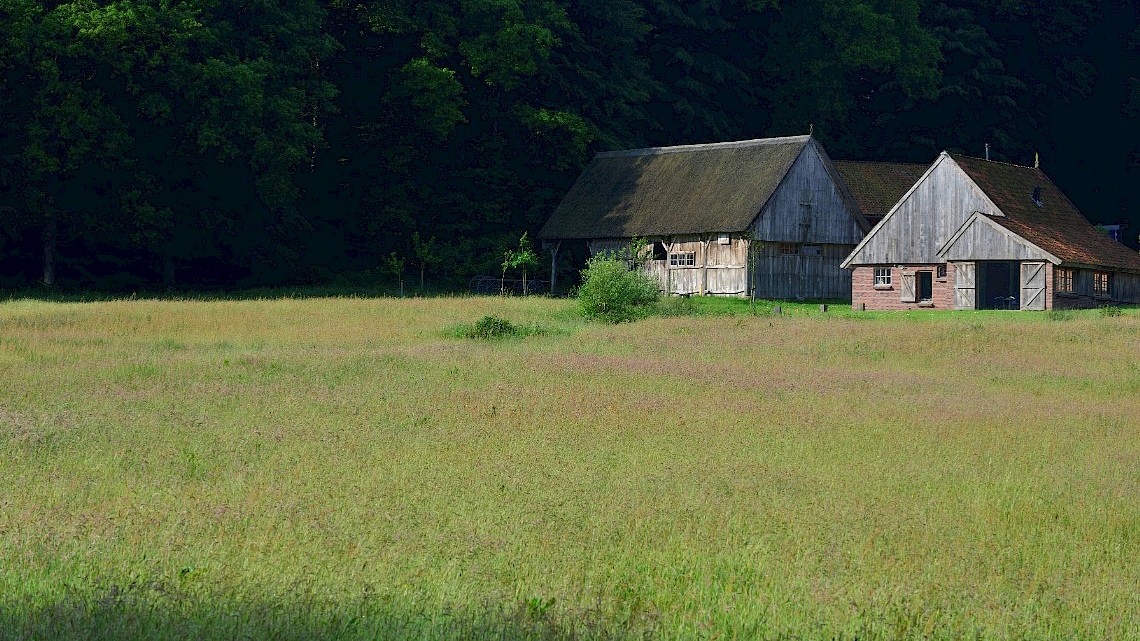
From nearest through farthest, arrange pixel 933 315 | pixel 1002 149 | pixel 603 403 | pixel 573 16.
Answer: pixel 603 403 < pixel 933 315 < pixel 573 16 < pixel 1002 149

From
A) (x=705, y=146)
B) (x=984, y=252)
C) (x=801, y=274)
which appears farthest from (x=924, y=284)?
(x=705, y=146)

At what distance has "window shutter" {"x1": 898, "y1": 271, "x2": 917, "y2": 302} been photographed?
51062mm

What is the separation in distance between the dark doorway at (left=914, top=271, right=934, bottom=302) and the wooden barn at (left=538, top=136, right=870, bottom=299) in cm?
635

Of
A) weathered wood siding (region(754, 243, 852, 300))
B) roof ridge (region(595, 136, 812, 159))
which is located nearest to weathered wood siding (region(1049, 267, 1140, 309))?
weathered wood siding (region(754, 243, 852, 300))

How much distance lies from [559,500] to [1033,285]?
3956 cm

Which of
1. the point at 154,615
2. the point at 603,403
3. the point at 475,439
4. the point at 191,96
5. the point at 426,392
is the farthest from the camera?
the point at 191,96

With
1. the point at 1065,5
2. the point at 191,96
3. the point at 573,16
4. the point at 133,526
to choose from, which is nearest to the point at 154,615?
the point at 133,526

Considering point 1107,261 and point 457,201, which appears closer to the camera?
point 1107,261

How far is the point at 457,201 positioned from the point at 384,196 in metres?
3.36

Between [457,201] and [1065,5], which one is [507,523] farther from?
[1065,5]

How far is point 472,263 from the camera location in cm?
5719

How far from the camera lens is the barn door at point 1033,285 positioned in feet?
153

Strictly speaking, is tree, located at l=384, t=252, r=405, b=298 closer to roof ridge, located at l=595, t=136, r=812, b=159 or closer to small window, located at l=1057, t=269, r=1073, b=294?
roof ridge, located at l=595, t=136, r=812, b=159

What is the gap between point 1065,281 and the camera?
4741cm
